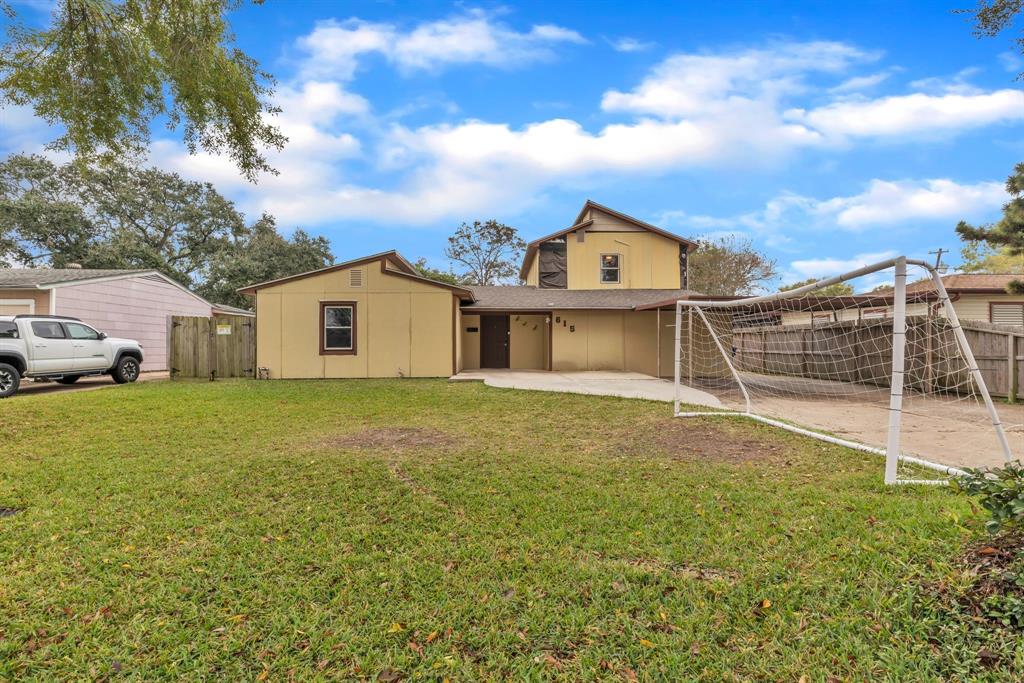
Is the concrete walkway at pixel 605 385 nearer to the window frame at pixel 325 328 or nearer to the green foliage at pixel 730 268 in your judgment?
the window frame at pixel 325 328

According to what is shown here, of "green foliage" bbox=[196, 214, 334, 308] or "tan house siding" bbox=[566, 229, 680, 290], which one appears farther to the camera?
"green foliage" bbox=[196, 214, 334, 308]

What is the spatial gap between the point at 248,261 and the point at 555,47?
23941 mm

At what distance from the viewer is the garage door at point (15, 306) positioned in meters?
13.9

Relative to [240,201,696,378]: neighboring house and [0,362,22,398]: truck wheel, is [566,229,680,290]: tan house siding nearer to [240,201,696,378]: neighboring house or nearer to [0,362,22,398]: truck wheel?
[240,201,696,378]: neighboring house

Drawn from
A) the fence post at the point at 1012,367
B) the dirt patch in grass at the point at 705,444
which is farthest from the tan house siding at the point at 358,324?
the fence post at the point at 1012,367

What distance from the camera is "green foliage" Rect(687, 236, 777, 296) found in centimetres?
2886

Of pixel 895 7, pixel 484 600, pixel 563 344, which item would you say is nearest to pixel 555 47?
pixel 895 7

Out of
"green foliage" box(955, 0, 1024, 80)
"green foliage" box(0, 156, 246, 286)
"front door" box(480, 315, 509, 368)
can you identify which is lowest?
"front door" box(480, 315, 509, 368)

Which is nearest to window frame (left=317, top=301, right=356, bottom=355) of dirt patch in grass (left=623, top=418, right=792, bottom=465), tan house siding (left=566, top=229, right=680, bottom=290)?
tan house siding (left=566, top=229, right=680, bottom=290)

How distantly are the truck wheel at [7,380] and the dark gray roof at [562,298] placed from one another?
35.8 feet

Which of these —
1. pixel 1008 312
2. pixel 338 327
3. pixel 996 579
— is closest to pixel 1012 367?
pixel 996 579

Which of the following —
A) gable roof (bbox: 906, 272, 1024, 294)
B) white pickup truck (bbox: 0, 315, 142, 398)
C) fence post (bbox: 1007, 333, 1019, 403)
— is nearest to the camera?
fence post (bbox: 1007, 333, 1019, 403)

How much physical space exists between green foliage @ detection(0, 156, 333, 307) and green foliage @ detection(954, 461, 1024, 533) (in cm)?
3057

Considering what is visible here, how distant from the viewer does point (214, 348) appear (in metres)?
13.3
